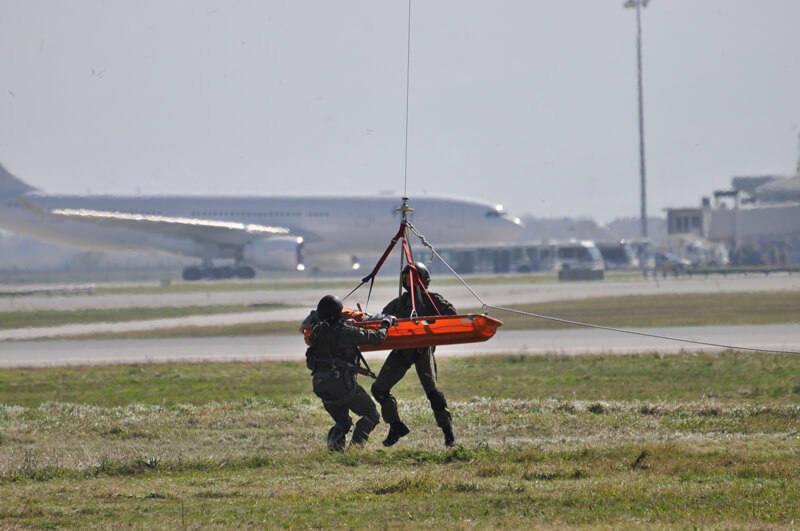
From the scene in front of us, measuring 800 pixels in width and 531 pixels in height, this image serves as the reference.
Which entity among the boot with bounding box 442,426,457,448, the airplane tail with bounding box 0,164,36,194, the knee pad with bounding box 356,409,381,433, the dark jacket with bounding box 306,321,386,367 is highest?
the airplane tail with bounding box 0,164,36,194

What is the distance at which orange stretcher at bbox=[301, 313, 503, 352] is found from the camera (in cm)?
1159

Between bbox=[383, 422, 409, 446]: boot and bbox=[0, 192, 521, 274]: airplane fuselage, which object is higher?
bbox=[0, 192, 521, 274]: airplane fuselage

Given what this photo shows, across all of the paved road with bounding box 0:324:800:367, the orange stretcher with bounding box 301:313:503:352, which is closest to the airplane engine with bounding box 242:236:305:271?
the paved road with bounding box 0:324:800:367

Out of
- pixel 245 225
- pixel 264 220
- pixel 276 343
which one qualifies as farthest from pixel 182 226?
pixel 276 343

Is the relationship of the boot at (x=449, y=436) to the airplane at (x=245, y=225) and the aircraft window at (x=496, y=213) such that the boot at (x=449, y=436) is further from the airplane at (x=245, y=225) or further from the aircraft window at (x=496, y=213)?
the aircraft window at (x=496, y=213)

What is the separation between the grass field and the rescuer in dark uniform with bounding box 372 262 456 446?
32cm

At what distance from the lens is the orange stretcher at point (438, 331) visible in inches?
456

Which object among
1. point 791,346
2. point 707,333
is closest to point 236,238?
point 707,333

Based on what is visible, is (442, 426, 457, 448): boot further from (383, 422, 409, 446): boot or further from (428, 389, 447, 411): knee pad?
(383, 422, 409, 446): boot

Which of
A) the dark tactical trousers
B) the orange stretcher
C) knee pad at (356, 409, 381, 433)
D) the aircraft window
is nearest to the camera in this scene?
the orange stretcher

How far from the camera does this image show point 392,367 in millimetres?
12227

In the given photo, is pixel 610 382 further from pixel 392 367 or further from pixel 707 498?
pixel 707 498

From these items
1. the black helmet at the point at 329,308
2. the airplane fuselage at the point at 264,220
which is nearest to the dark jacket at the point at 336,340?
the black helmet at the point at 329,308

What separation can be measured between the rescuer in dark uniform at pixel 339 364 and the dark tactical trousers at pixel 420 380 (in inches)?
8.6
